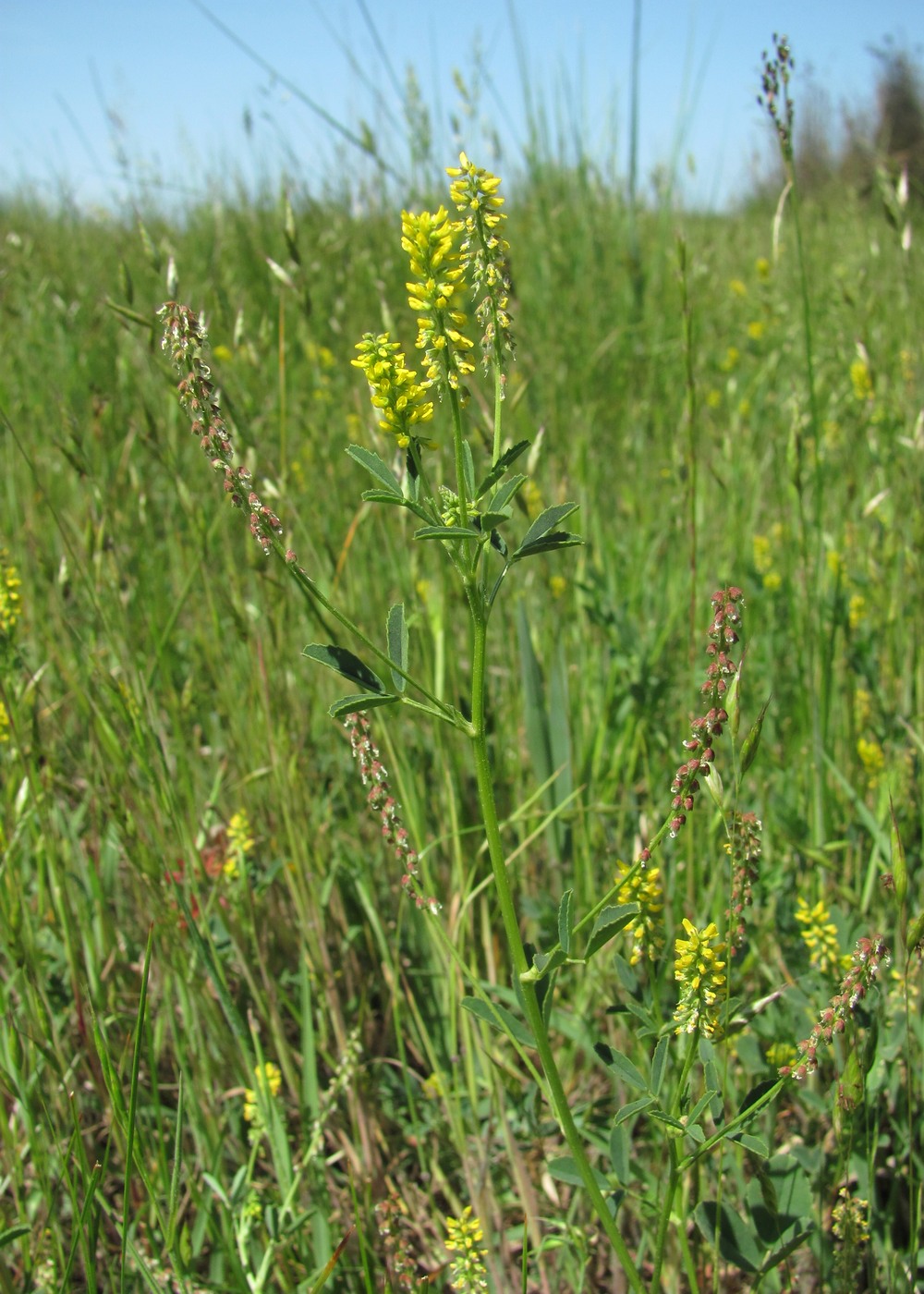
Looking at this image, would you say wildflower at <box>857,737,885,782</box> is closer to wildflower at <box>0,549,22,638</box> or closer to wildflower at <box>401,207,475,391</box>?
wildflower at <box>401,207,475,391</box>

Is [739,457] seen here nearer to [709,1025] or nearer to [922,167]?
[709,1025]

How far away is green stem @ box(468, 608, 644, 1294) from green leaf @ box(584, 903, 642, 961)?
0.06 m

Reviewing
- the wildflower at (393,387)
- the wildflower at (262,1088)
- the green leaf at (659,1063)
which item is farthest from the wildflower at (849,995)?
the wildflower at (262,1088)

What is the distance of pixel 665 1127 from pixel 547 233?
12.5 ft

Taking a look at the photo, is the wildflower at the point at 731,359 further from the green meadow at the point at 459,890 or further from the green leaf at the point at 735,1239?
the green leaf at the point at 735,1239

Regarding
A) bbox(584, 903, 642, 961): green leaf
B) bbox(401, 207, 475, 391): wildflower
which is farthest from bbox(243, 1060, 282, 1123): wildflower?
bbox(401, 207, 475, 391): wildflower

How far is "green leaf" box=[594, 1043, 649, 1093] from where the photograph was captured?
3.06ft

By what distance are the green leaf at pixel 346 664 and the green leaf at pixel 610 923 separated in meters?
0.29

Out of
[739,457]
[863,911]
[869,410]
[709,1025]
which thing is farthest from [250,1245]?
[869,410]

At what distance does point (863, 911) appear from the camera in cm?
154

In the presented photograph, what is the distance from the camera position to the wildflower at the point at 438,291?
0.76 metres

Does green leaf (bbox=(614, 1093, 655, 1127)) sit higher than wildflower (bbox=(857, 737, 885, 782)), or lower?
lower

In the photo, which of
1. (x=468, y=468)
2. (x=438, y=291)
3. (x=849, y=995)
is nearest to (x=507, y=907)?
(x=849, y=995)

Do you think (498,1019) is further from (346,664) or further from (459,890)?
(459,890)
